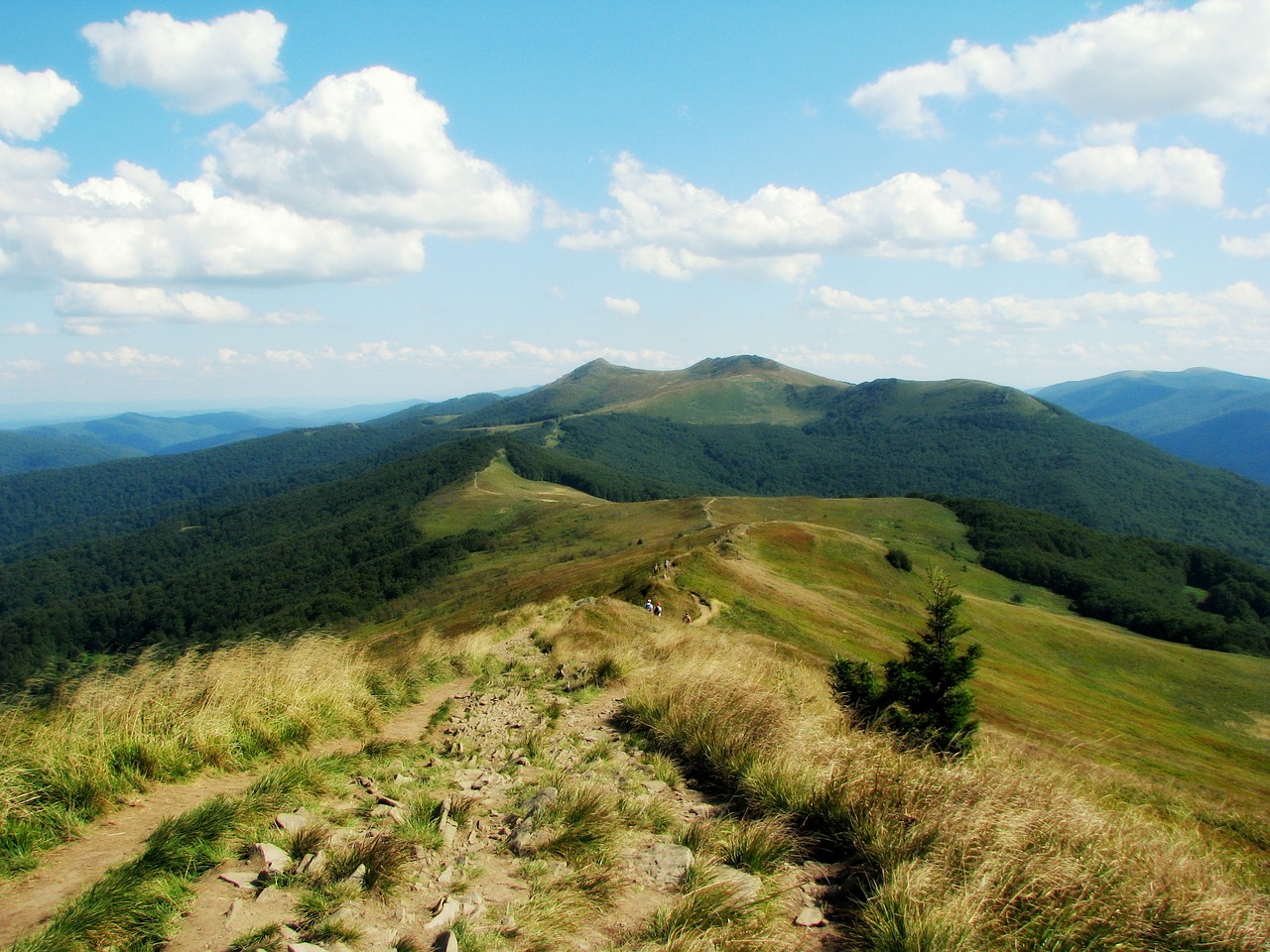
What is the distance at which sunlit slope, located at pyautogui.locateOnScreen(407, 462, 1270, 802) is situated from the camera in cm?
3212

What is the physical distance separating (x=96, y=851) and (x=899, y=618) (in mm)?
50630

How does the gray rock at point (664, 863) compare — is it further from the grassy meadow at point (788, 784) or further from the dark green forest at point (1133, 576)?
the dark green forest at point (1133, 576)

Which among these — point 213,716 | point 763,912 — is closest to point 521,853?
point 763,912

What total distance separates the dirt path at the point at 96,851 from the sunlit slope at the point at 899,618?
9.96 m

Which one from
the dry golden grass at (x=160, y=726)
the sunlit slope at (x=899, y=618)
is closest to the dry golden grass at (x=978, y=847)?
the sunlit slope at (x=899, y=618)

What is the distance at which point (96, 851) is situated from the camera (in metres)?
5.25

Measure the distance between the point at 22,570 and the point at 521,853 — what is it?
253 m

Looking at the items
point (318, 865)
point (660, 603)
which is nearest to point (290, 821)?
point (318, 865)

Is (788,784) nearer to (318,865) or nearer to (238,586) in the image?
(318,865)

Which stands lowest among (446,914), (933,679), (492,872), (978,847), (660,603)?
(660,603)

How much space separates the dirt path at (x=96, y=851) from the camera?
172 inches

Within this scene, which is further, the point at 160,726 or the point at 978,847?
the point at 160,726

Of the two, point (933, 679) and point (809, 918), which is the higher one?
point (809, 918)

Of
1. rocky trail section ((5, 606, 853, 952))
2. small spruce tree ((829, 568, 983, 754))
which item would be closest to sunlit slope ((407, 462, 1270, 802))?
small spruce tree ((829, 568, 983, 754))
